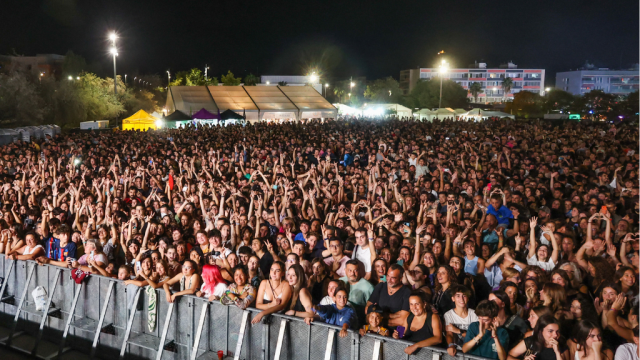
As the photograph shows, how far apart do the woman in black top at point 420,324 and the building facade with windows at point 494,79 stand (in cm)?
12325

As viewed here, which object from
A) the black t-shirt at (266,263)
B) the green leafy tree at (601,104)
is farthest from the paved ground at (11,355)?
the green leafy tree at (601,104)

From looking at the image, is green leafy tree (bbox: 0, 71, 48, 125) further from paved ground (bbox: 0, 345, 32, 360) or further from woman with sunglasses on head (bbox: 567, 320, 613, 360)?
woman with sunglasses on head (bbox: 567, 320, 613, 360)

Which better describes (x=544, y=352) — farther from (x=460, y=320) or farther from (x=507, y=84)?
Answer: (x=507, y=84)

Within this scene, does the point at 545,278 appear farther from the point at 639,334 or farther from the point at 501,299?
the point at 639,334

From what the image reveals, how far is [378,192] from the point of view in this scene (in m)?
8.79

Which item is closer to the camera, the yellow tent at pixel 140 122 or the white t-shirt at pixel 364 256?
the white t-shirt at pixel 364 256

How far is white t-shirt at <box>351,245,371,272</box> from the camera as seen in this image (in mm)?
5582

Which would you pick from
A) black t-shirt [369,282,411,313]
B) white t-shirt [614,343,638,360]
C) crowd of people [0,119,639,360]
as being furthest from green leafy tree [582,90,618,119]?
white t-shirt [614,343,638,360]

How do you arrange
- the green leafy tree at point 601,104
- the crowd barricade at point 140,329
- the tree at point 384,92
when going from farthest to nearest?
1. the tree at point 384,92
2. the green leafy tree at point 601,104
3. the crowd barricade at point 140,329

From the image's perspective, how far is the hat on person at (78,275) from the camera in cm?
550

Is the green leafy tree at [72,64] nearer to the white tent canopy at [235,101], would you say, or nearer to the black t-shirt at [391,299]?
the white tent canopy at [235,101]

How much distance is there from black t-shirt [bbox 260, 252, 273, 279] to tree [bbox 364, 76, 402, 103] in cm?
7484

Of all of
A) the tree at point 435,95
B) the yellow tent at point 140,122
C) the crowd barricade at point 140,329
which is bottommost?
the crowd barricade at point 140,329

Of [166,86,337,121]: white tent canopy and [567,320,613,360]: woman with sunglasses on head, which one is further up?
[166,86,337,121]: white tent canopy
